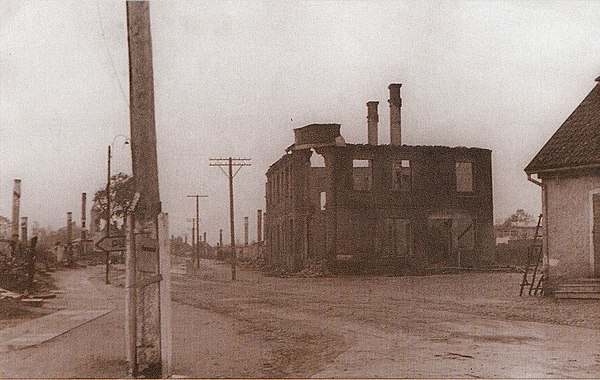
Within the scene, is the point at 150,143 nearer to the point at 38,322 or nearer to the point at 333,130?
the point at 38,322

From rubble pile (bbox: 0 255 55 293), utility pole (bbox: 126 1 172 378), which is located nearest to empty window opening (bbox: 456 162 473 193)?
rubble pile (bbox: 0 255 55 293)

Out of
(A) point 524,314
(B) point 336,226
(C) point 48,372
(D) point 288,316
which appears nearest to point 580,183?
(A) point 524,314

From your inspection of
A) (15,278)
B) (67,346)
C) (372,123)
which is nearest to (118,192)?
(372,123)

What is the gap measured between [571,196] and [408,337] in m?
9.27

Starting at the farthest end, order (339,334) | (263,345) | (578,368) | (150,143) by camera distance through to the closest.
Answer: (339,334), (263,345), (578,368), (150,143)

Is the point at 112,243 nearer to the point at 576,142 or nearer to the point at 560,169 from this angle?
the point at 560,169

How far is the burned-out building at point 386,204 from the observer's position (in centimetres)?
3747

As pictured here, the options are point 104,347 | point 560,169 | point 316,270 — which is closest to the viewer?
point 104,347

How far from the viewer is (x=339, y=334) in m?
11.8

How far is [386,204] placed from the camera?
38594mm

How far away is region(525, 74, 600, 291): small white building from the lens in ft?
57.9

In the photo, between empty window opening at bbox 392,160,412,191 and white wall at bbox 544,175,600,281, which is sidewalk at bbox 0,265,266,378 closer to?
white wall at bbox 544,175,600,281

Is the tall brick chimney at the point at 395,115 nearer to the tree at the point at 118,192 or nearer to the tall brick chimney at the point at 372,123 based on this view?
the tall brick chimney at the point at 372,123

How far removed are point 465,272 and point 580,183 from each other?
2095 centimetres
